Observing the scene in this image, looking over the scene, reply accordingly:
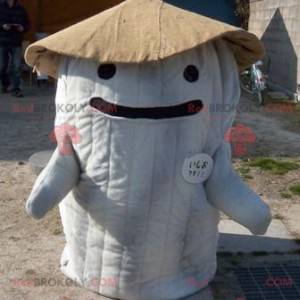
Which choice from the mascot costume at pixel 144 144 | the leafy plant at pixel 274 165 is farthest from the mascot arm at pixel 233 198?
the leafy plant at pixel 274 165

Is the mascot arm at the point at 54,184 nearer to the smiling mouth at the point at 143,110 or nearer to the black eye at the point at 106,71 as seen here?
the smiling mouth at the point at 143,110

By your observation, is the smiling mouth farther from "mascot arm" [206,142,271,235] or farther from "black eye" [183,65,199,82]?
"mascot arm" [206,142,271,235]

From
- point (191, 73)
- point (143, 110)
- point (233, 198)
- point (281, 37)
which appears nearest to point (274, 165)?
point (233, 198)

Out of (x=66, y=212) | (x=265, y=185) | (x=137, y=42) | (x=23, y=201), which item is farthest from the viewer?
(x=265, y=185)

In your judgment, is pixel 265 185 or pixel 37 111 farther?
pixel 37 111

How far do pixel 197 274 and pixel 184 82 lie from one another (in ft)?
3.98

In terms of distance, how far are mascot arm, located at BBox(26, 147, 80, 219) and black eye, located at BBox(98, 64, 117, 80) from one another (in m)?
0.49

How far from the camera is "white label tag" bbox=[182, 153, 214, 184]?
342 centimetres

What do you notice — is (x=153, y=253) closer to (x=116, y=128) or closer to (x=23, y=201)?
(x=116, y=128)

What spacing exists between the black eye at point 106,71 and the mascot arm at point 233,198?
757 millimetres

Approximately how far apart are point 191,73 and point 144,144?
1.51 feet

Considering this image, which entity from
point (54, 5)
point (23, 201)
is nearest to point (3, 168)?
point (23, 201)

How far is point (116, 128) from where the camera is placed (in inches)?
131

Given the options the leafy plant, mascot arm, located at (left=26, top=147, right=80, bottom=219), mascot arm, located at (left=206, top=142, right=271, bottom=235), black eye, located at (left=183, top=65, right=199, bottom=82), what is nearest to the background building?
the leafy plant
